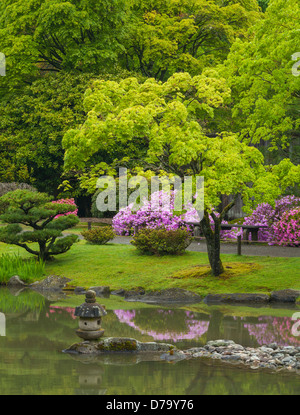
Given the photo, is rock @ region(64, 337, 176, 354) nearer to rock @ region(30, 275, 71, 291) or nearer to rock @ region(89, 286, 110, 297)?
rock @ region(89, 286, 110, 297)

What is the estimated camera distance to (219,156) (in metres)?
16.5

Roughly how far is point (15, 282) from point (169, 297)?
5.40 m

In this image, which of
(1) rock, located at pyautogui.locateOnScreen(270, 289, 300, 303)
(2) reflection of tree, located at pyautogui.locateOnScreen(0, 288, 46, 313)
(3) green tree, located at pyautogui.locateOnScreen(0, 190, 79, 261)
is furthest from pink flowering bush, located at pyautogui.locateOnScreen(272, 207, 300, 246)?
(2) reflection of tree, located at pyautogui.locateOnScreen(0, 288, 46, 313)

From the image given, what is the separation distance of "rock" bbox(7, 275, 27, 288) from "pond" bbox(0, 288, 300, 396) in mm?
→ 1517

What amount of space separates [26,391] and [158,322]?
6.08 meters

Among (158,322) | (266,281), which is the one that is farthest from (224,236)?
(158,322)

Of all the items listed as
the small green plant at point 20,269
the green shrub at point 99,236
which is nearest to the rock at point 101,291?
the small green plant at point 20,269

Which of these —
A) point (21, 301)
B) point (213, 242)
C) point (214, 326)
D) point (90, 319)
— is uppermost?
point (213, 242)

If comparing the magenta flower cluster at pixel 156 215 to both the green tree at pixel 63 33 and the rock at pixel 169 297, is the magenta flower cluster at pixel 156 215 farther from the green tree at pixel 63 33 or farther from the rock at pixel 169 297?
the green tree at pixel 63 33

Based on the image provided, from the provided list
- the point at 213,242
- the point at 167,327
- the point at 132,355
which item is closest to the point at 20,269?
the point at 213,242

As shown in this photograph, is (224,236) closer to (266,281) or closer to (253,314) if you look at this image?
(266,281)

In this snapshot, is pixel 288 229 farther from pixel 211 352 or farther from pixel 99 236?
pixel 211 352

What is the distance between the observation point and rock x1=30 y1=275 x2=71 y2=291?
1963 cm

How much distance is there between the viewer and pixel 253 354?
10.8 meters
